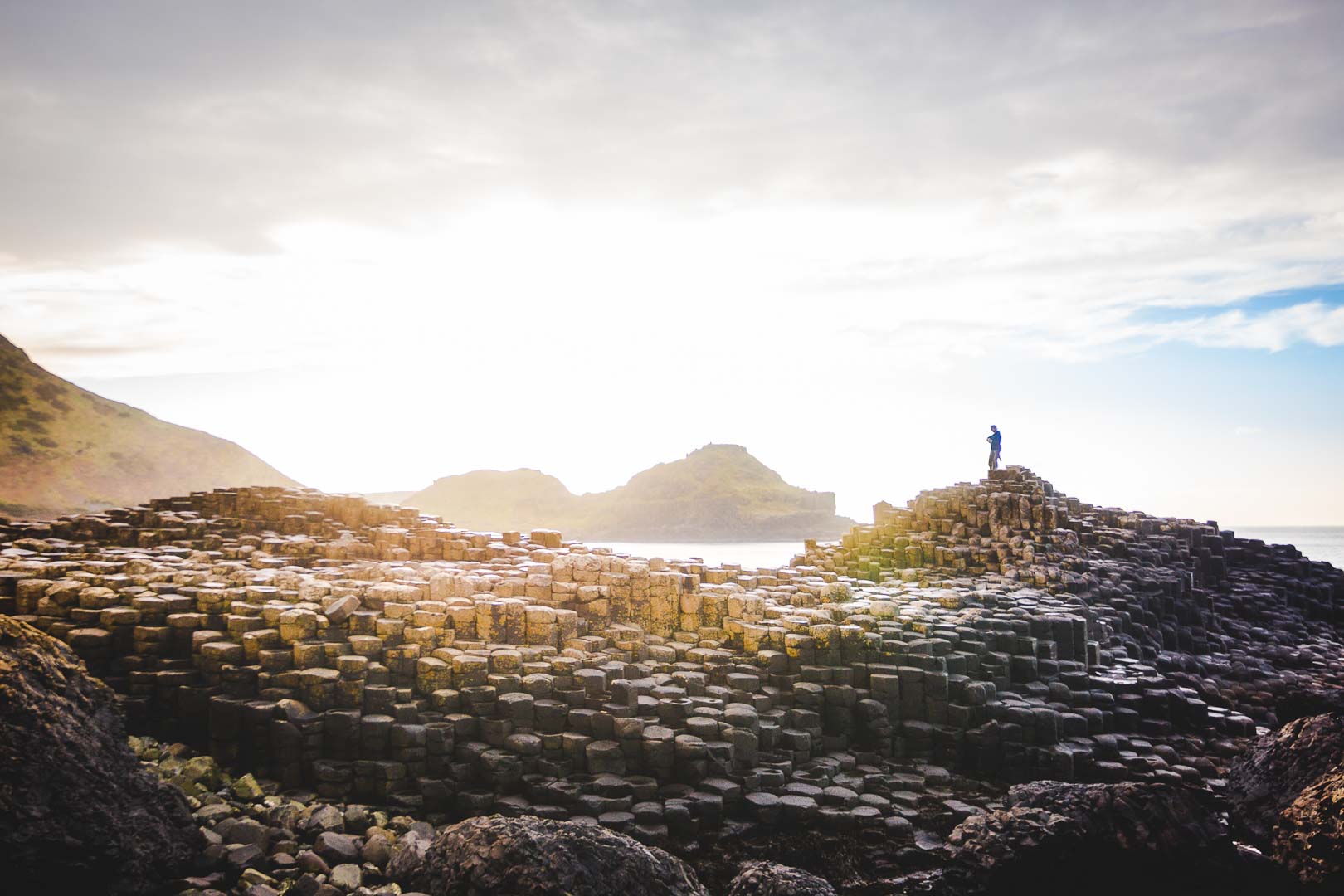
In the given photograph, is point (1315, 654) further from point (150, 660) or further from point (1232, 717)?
point (150, 660)

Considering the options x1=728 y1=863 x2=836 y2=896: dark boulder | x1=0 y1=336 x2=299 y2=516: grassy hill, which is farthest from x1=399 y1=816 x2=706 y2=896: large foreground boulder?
x1=0 y1=336 x2=299 y2=516: grassy hill

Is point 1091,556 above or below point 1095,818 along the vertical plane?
above

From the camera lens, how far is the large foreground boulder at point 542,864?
19.8ft

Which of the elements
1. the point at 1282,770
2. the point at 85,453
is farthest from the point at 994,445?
the point at 85,453

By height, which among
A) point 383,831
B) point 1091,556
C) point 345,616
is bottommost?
point 383,831

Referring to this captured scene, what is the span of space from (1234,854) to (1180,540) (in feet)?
77.3

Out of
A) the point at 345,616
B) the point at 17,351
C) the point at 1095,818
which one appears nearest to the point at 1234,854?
the point at 1095,818

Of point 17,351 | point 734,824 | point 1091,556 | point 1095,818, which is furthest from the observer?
point 17,351

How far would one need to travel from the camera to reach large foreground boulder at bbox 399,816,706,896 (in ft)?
19.8

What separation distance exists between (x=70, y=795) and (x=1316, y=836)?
1157cm

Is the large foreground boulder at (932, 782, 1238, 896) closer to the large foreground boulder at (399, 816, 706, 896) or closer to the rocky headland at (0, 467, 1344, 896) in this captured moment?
the rocky headland at (0, 467, 1344, 896)

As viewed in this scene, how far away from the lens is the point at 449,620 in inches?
453

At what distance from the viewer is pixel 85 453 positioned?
31.0 metres

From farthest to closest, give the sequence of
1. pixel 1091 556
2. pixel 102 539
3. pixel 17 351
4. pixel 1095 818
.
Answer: pixel 17 351 < pixel 1091 556 < pixel 102 539 < pixel 1095 818
